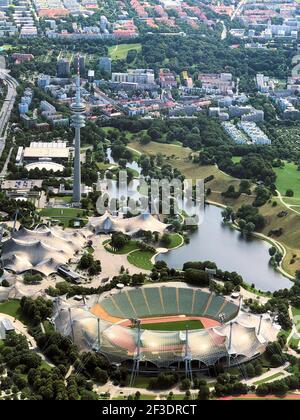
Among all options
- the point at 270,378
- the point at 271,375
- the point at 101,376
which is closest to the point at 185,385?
the point at 101,376

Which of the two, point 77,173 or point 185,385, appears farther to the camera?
point 77,173

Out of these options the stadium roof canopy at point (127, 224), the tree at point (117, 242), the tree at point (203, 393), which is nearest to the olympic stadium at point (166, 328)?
the tree at point (203, 393)

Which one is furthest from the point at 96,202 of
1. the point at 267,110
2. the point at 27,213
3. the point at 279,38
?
the point at 279,38

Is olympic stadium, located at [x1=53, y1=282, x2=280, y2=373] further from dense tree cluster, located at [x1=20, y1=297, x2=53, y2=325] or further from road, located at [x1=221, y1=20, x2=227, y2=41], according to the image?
road, located at [x1=221, y1=20, x2=227, y2=41]

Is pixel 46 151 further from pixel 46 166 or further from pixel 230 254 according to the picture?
pixel 230 254

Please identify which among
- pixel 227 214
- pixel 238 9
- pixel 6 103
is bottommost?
pixel 238 9

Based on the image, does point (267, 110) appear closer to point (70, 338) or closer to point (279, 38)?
point (279, 38)
